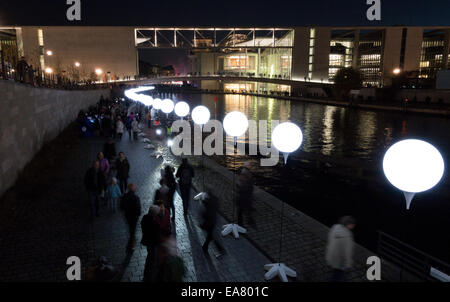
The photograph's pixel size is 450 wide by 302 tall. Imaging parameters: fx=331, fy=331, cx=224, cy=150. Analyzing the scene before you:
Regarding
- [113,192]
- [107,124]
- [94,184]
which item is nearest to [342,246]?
[113,192]

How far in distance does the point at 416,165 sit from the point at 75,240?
20.3 ft

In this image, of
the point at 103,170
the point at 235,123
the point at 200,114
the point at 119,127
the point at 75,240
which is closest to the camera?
the point at 75,240

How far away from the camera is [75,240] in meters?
6.69

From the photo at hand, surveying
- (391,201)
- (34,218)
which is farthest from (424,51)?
(34,218)

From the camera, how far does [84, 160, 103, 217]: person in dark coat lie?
7.72m

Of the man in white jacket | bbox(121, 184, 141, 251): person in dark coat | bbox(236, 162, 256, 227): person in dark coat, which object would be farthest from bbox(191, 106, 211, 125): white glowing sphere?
the man in white jacket

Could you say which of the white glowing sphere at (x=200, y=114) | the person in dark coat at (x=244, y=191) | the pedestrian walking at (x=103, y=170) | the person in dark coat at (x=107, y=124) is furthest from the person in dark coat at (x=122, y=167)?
the person in dark coat at (x=107, y=124)

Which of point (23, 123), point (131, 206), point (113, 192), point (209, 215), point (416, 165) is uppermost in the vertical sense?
point (416, 165)

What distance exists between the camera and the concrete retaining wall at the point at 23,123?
9320 mm

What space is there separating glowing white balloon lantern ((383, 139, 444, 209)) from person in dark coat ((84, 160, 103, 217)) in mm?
6393

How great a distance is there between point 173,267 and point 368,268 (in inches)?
136

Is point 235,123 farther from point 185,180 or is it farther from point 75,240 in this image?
point 75,240
